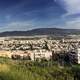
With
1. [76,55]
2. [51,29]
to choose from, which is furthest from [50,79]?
[51,29]

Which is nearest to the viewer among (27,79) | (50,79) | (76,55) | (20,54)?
(27,79)

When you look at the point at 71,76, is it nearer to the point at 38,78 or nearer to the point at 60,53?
the point at 38,78

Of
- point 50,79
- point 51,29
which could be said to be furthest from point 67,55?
point 51,29

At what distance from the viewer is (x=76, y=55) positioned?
3938 cm

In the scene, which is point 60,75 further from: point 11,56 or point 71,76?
point 11,56

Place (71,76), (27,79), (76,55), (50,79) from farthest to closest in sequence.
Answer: (76,55) < (71,76) < (50,79) < (27,79)

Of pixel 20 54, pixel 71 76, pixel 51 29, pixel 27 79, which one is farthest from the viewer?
pixel 51 29

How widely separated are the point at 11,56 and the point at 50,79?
2270cm

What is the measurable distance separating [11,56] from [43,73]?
65.7 feet

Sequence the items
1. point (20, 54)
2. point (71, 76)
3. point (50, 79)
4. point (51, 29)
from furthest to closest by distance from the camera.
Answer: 1. point (51, 29)
2. point (20, 54)
3. point (71, 76)
4. point (50, 79)

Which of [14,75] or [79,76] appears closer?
[14,75]

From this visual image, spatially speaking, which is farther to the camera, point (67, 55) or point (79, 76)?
point (67, 55)

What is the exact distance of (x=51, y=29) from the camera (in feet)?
508

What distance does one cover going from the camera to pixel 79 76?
73.2 ft
